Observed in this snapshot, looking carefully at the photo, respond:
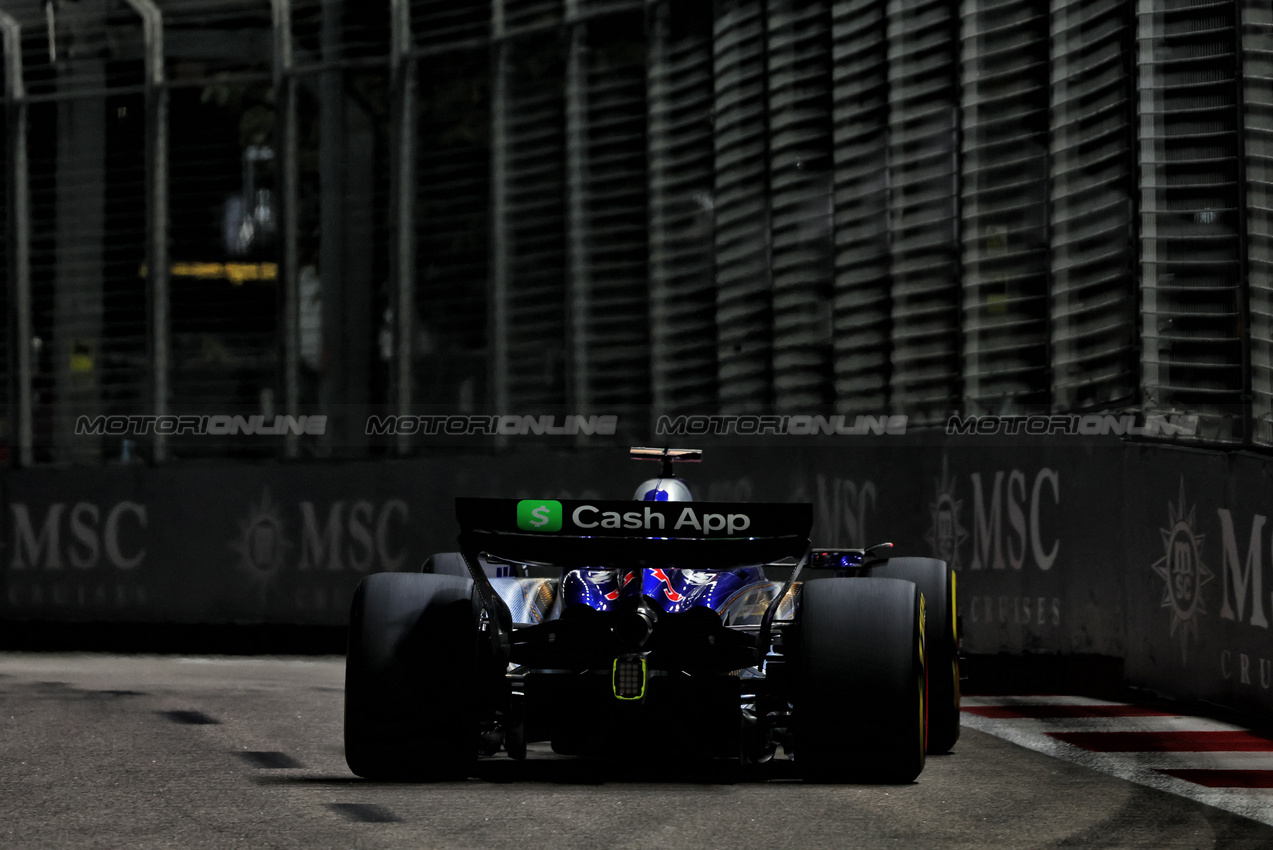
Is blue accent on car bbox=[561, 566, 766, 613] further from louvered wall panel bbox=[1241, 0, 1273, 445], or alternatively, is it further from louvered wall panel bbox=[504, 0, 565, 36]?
louvered wall panel bbox=[504, 0, 565, 36]

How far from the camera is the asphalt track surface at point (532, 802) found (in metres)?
6.73

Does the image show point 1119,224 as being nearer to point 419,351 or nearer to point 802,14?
point 802,14

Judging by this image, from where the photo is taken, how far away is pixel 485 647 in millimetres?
8219

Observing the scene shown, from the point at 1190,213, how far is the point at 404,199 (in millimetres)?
8604

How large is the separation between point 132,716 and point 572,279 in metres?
7.50

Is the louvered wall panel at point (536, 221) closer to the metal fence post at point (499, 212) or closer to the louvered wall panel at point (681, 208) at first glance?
the metal fence post at point (499, 212)

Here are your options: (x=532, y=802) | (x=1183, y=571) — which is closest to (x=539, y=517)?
(x=532, y=802)

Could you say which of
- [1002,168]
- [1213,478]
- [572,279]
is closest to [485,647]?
[1213,478]

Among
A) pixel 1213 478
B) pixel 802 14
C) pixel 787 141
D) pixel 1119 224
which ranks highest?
pixel 802 14

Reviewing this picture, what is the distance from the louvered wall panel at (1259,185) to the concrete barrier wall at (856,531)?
1.92ft

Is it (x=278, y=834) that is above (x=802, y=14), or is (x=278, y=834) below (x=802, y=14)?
below

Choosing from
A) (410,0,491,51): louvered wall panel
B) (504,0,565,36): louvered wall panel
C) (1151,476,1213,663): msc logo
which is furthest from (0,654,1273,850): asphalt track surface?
(410,0,491,51): louvered wall panel

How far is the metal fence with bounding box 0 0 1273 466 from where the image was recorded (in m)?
12.0

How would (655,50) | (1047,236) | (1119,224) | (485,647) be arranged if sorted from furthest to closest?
(655,50) → (1047,236) → (1119,224) → (485,647)
